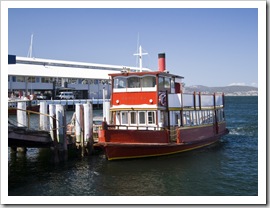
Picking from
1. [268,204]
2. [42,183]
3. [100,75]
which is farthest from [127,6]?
[100,75]

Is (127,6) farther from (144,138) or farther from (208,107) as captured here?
(208,107)

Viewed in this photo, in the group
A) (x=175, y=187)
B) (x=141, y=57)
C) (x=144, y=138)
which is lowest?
(x=175, y=187)

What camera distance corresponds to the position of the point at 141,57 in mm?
23031

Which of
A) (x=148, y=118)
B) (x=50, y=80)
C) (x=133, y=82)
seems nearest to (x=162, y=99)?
(x=148, y=118)

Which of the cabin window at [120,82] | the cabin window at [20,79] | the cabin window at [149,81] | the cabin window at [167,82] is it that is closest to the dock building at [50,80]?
the cabin window at [20,79]

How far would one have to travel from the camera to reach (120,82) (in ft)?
72.2

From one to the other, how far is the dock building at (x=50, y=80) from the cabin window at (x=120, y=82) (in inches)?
1514

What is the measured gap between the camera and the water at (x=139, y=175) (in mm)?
15523

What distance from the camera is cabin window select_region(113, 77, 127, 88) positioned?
71.8ft

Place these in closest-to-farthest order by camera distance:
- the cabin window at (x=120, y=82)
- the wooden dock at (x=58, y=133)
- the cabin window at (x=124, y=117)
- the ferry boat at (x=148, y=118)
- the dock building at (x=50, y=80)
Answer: the wooden dock at (x=58, y=133) < the ferry boat at (x=148, y=118) < the cabin window at (x=120, y=82) < the cabin window at (x=124, y=117) < the dock building at (x=50, y=80)

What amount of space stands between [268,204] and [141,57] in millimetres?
13742

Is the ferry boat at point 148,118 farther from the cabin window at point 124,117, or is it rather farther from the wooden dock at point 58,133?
the wooden dock at point 58,133

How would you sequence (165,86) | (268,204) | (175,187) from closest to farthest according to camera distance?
(268,204), (175,187), (165,86)

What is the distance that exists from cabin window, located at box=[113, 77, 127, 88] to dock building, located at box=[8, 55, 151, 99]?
38.5m
